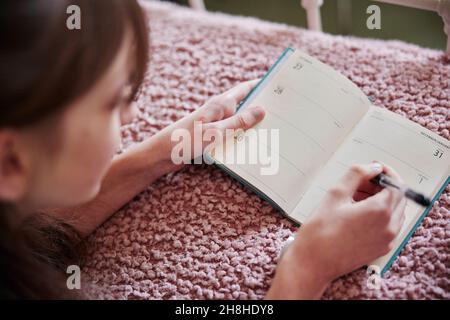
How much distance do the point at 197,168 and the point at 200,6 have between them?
0.43 metres

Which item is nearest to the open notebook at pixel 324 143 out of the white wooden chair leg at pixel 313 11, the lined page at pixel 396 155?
the lined page at pixel 396 155

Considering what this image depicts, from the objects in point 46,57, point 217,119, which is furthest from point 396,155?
point 46,57

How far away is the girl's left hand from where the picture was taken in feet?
2.44

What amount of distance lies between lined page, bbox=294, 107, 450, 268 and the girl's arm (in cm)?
15

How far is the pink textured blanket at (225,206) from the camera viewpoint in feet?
2.15

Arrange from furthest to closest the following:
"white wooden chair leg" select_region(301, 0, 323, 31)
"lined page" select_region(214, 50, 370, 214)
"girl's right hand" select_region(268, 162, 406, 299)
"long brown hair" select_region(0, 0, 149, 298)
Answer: "white wooden chair leg" select_region(301, 0, 323, 31) → "lined page" select_region(214, 50, 370, 214) → "girl's right hand" select_region(268, 162, 406, 299) → "long brown hair" select_region(0, 0, 149, 298)

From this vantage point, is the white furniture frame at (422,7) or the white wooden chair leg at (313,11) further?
the white wooden chair leg at (313,11)

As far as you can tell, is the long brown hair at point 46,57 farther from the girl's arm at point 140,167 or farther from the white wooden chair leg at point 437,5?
the white wooden chair leg at point 437,5

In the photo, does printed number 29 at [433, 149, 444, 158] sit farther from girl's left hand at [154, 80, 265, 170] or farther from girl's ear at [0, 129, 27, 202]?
girl's ear at [0, 129, 27, 202]

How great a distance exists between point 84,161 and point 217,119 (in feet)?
0.88

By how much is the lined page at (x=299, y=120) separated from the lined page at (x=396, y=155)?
0.6 inches

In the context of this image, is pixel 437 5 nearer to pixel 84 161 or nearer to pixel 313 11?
pixel 313 11

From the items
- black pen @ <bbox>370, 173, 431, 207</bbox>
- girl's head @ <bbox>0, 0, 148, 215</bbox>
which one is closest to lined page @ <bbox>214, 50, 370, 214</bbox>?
black pen @ <bbox>370, 173, 431, 207</bbox>

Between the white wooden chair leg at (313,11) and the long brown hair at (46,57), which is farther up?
the long brown hair at (46,57)
